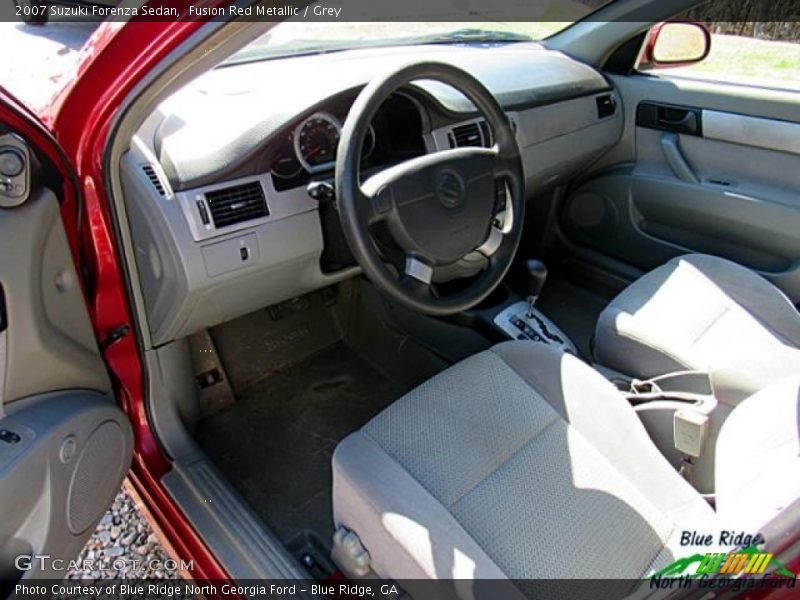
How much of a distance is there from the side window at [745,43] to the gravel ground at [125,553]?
2490 mm

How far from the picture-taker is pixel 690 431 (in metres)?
1.38

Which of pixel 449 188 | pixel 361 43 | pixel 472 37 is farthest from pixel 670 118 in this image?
pixel 449 188

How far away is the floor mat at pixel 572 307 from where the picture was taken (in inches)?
104

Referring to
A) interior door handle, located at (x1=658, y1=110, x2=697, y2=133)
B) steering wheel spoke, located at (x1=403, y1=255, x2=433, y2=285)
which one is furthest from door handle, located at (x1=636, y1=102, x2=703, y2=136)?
steering wheel spoke, located at (x1=403, y1=255, x2=433, y2=285)

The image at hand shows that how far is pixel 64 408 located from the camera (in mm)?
1347

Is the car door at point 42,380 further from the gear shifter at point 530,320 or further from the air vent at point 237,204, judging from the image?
the gear shifter at point 530,320

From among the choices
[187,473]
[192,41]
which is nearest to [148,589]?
[187,473]

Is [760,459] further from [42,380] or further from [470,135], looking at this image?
[42,380]

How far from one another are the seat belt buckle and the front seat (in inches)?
5.4

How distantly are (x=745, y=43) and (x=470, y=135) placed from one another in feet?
4.56

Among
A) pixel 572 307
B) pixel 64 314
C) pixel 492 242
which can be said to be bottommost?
pixel 572 307

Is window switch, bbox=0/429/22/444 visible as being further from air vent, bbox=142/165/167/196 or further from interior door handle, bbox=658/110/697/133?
interior door handle, bbox=658/110/697/133

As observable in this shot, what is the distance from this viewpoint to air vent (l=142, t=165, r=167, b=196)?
1.40 meters

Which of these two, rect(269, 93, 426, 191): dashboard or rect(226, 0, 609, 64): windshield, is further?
rect(226, 0, 609, 64): windshield
